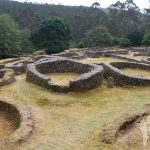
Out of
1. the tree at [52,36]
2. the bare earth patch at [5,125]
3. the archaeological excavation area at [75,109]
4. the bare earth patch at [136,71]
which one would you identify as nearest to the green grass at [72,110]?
the archaeological excavation area at [75,109]

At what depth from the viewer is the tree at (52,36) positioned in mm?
52188

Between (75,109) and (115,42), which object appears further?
(115,42)

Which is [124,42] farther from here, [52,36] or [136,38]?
[52,36]

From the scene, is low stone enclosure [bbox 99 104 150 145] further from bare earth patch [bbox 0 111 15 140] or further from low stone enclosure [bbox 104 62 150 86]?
low stone enclosure [bbox 104 62 150 86]

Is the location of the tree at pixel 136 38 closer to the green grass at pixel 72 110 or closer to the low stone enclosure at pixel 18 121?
the green grass at pixel 72 110

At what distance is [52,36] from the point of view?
5291 centimetres

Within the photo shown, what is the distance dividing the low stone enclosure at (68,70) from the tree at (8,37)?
28.0 meters

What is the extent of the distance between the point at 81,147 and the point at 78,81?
27.2 feet

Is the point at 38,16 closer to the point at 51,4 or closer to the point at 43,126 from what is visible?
the point at 51,4

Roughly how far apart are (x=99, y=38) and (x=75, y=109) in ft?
152

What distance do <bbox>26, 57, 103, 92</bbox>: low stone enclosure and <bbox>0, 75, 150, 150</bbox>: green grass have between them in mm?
393

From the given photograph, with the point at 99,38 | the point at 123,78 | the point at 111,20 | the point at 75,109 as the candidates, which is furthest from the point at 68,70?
the point at 111,20

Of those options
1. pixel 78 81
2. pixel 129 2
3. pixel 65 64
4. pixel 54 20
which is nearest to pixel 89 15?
Answer: pixel 129 2

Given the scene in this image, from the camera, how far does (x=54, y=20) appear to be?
54188 mm
